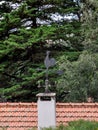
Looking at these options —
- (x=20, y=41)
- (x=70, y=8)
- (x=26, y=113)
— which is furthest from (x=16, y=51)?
(x=26, y=113)

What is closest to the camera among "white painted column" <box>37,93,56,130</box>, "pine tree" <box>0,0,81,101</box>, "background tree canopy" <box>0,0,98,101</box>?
"white painted column" <box>37,93,56,130</box>

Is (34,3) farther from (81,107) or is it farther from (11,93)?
(81,107)

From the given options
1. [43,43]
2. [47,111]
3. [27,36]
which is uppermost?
[27,36]

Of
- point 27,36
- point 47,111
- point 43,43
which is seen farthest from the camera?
point 43,43

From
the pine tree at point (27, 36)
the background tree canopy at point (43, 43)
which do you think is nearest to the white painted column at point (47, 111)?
the background tree canopy at point (43, 43)

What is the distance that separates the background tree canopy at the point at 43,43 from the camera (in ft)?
34.8

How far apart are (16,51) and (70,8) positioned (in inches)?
90.2

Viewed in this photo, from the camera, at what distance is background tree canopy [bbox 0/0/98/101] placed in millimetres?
10617

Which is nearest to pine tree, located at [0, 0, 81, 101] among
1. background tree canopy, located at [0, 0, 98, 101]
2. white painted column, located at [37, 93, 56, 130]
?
background tree canopy, located at [0, 0, 98, 101]

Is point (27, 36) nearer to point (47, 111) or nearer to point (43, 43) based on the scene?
point (43, 43)

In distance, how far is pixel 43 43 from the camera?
1238 centimetres

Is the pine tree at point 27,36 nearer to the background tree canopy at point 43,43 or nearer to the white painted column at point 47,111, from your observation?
the background tree canopy at point 43,43

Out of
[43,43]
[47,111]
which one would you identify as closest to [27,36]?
[43,43]

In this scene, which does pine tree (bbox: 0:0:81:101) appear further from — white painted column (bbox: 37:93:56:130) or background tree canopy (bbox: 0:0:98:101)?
white painted column (bbox: 37:93:56:130)
